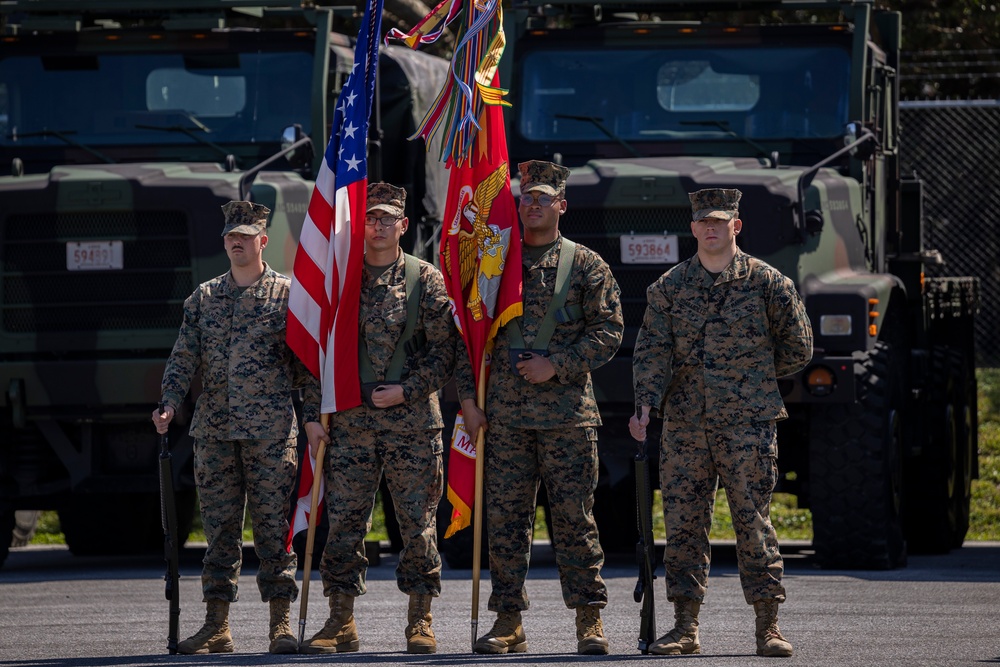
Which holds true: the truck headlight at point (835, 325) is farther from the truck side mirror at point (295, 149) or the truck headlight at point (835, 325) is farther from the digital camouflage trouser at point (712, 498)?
the truck side mirror at point (295, 149)

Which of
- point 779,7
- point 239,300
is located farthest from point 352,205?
point 779,7

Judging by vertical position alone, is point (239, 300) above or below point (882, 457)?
above

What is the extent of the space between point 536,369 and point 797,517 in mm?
7647

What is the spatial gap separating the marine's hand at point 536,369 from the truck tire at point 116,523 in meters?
5.49

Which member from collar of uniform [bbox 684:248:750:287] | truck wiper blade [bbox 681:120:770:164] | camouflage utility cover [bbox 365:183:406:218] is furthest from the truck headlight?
camouflage utility cover [bbox 365:183:406:218]

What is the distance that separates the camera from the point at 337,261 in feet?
27.7

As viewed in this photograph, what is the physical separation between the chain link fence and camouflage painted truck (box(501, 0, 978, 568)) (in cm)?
470

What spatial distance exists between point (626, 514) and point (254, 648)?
4820 mm

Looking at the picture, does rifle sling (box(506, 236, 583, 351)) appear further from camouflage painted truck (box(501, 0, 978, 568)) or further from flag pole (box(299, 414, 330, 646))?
camouflage painted truck (box(501, 0, 978, 568))

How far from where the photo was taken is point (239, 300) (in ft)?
27.3

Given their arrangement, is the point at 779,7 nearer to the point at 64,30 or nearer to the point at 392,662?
the point at 64,30

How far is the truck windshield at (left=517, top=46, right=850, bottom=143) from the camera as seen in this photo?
11.5 m

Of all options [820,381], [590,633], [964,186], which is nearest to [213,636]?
[590,633]

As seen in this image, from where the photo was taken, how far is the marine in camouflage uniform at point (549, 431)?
8.02 m
